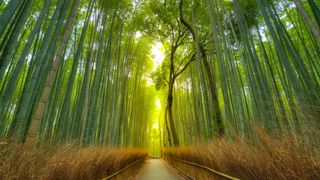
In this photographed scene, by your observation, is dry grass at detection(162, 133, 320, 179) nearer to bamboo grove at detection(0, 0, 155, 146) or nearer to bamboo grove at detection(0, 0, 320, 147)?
bamboo grove at detection(0, 0, 320, 147)

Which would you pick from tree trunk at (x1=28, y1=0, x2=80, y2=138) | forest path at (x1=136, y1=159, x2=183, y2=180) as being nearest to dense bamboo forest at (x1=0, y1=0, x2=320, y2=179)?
tree trunk at (x1=28, y1=0, x2=80, y2=138)

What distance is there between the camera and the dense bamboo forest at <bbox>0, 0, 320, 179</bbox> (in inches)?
68.5

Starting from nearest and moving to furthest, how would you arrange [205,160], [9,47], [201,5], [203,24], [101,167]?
1. [9,47]
2. [101,167]
3. [205,160]
4. [201,5]
5. [203,24]

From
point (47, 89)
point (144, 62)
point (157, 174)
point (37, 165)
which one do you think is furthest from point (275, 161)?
point (144, 62)

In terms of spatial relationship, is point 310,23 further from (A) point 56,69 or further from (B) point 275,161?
(A) point 56,69

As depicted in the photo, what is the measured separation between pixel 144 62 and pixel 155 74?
1019mm

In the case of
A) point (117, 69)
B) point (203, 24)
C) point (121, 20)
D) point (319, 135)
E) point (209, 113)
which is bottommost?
point (319, 135)

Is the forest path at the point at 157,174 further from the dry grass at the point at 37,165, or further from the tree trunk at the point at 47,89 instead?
the tree trunk at the point at 47,89

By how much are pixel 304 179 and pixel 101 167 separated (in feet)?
7.32

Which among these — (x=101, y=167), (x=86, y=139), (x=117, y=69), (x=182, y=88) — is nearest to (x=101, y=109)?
(x=86, y=139)

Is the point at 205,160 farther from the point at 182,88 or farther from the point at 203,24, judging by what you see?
the point at 182,88

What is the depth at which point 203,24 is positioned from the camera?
630cm

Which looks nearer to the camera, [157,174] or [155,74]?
[157,174]

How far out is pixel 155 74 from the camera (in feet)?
30.8
